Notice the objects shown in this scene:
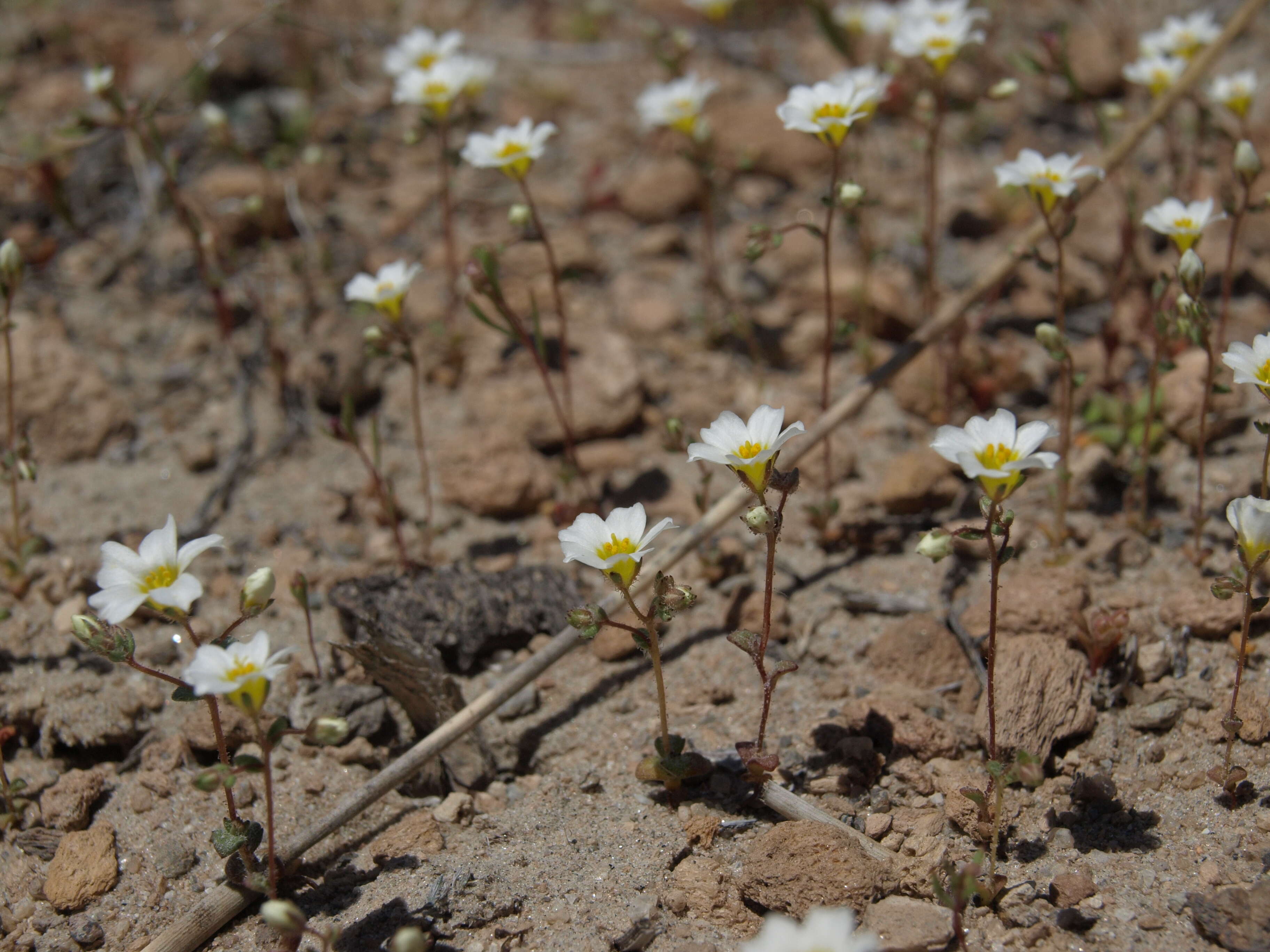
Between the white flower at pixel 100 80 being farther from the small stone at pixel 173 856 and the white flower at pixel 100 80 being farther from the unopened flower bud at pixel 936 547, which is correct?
the unopened flower bud at pixel 936 547

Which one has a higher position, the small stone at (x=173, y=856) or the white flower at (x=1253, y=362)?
the white flower at (x=1253, y=362)

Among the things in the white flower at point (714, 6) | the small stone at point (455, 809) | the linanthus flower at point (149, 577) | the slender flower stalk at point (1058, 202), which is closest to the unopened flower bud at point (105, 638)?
the linanthus flower at point (149, 577)

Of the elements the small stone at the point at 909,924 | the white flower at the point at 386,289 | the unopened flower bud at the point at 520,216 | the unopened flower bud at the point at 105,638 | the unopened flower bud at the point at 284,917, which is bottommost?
the small stone at the point at 909,924

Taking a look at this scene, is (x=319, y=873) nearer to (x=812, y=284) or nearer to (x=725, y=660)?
(x=725, y=660)

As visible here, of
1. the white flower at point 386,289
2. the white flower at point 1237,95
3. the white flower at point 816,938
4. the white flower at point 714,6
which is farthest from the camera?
the white flower at point 714,6

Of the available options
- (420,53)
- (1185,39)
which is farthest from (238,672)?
(1185,39)

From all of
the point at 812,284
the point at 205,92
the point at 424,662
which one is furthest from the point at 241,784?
the point at 205,92

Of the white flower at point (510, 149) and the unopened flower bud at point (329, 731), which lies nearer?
the unopened flower bud at point (329, 731)

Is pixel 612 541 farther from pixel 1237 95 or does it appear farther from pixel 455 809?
pixel 1237 95
